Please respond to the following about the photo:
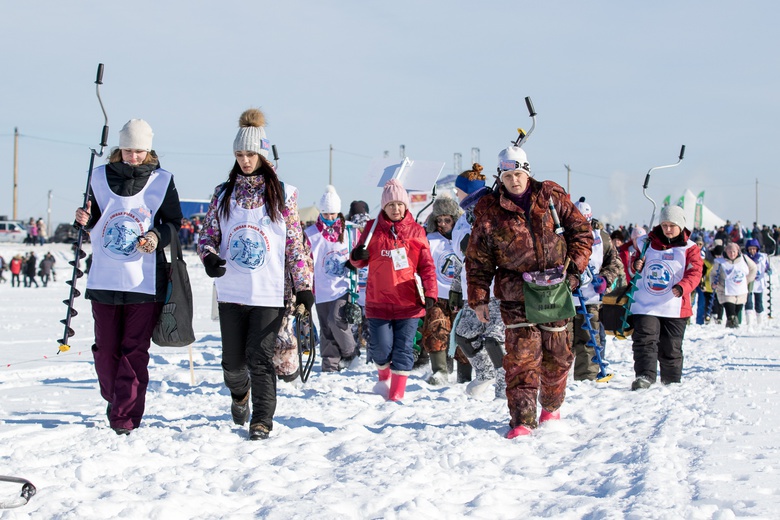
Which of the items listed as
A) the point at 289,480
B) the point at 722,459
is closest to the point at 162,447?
the point at 289,480

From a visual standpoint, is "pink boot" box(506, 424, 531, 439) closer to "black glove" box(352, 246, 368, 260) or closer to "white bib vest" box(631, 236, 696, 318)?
"black glove" box(352, 246, 368, 260)

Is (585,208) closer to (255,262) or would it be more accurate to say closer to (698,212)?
(255,262)

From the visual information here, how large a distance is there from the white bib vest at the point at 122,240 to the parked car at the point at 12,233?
4492 cm

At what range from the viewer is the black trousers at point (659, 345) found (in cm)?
745

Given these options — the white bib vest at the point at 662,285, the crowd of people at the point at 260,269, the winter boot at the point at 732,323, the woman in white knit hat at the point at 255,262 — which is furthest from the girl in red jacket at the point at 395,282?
the winter boot at the point at 732,323

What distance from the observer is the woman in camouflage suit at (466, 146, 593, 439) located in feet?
17.0

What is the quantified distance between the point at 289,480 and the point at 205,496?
0.48m

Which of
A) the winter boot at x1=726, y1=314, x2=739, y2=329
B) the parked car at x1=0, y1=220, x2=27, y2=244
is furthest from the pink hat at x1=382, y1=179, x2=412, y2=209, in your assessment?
the parked car at x1=0, y1=220, x2=27, y2=244

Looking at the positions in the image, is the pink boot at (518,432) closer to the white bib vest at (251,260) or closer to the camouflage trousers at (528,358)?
the camouflage trousers at (528,358)

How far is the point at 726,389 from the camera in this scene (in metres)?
7.00

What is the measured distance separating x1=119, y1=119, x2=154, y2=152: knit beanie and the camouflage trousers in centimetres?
244

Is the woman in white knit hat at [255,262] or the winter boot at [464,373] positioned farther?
the winter boot at [464,373]

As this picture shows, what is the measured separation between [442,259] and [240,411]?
3535mm

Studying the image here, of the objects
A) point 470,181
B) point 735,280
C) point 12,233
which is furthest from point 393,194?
point 12,233
